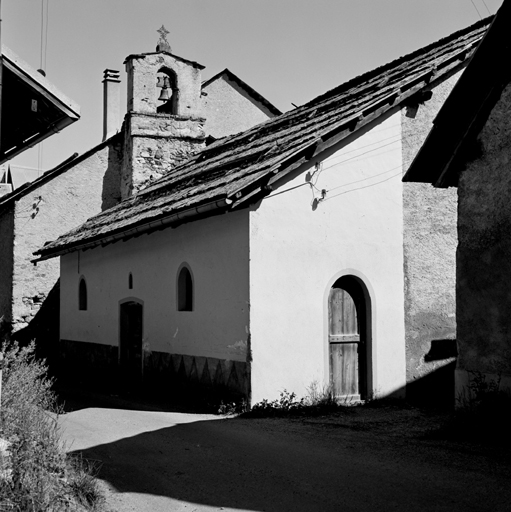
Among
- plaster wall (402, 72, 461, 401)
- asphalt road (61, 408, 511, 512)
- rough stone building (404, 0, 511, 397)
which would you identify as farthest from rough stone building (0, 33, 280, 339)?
rough stone building (404, 0, 511, 397)

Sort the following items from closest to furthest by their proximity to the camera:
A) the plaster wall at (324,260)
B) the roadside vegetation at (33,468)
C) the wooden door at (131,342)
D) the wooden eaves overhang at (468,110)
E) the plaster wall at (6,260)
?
1. the roadside vegetation at (33,468)
2. the wooden eaves overhang at (468,110)
3. the plaster wall at (324,260)
4. the wooden door at (131,342)
5. the plaster wall at (6,260)

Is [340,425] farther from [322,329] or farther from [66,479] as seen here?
[66,479]

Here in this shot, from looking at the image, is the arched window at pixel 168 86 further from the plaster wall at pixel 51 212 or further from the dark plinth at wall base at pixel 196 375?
the dark plinth at wall base at pixel 196 375

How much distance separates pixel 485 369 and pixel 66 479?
5342 mm

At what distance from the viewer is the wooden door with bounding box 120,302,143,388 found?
1471 cm

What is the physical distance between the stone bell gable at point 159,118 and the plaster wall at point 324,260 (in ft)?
31.4

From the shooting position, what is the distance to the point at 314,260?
11.5 meters

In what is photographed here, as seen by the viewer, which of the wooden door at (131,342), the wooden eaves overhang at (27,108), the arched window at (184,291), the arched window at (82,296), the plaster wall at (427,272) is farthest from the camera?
the arched window at (82,296)

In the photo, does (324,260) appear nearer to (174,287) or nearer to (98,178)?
(174,287)

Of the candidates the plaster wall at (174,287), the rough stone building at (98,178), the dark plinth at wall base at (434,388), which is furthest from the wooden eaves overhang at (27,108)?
the rough stone building at (98,178)

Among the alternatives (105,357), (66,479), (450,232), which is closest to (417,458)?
(66,479)

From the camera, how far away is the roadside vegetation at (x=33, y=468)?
5.02 metres

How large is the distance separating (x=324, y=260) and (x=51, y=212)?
467 inches

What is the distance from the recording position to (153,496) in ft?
20.6
